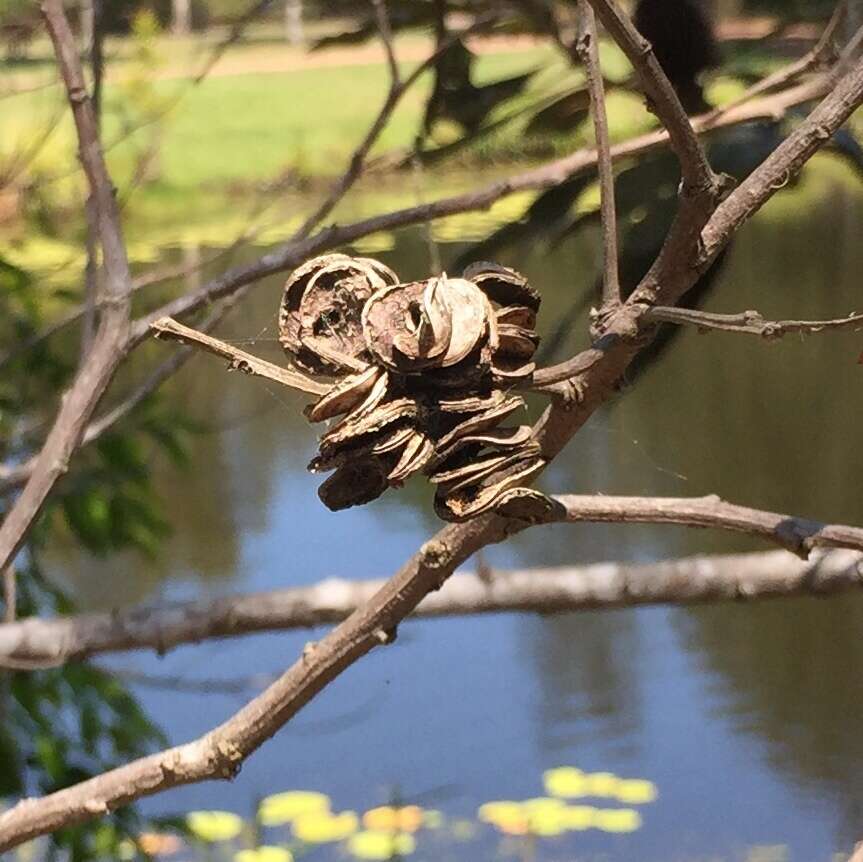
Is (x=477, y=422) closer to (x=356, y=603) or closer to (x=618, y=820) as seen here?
(x=356, y=603)

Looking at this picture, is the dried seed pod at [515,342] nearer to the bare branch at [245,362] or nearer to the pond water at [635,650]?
the bare branch at [245,362]

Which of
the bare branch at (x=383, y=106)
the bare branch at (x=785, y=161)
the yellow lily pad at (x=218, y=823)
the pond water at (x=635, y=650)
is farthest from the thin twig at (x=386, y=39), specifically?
the yellow lily pad at (x=218, y=823)

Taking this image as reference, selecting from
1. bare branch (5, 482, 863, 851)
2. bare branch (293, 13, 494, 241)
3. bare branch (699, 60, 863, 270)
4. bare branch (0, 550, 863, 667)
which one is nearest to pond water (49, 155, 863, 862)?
bare branch (293, 13, 494, 241)

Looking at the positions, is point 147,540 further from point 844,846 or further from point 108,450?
point 844,846

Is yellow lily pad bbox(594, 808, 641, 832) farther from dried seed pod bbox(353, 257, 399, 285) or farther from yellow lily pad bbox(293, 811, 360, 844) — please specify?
dried seed pod bbox(353, 257, 399, 285)

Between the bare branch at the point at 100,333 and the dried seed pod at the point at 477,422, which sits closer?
the dried seed pod at the point at 477,422

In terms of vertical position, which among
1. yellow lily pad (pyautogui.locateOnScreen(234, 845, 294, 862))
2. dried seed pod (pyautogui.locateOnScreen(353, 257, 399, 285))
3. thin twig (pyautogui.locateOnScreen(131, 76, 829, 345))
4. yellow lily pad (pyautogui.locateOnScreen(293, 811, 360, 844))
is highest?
thin twig (pyautogui.locateOnScreen(131, 76, 829, 345))

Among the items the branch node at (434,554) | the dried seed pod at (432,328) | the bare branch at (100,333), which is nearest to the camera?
the dried seed pod at (432,328)
